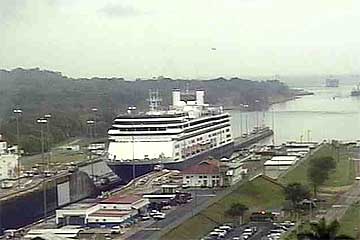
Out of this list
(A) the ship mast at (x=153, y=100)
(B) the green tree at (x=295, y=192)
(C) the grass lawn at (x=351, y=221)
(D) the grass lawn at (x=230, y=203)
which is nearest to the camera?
Answer: (C) the grass lawn at (x=351, y=221)

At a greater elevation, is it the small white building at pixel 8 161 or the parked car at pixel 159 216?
the small white building at pixel 8 161

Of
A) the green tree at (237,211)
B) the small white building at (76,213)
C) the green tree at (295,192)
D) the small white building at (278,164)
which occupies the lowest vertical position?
the small white building at (76,213)

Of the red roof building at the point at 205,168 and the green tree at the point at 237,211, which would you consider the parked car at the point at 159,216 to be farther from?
the red roof building at the point at 205,168

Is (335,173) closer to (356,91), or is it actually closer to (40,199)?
(356,91)

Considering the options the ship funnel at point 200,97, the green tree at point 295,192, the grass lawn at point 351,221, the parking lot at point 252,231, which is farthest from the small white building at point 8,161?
the grass lawn at point 351,221

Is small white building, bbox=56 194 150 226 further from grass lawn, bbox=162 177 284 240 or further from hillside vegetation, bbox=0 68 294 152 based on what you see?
hillside vegetation, bbox=0 68 294 152

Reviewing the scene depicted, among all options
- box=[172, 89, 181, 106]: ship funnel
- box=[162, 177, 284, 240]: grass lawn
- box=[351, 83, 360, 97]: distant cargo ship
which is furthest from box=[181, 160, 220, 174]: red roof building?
box=[351, 83, 360, 97]: distant cargo ship
